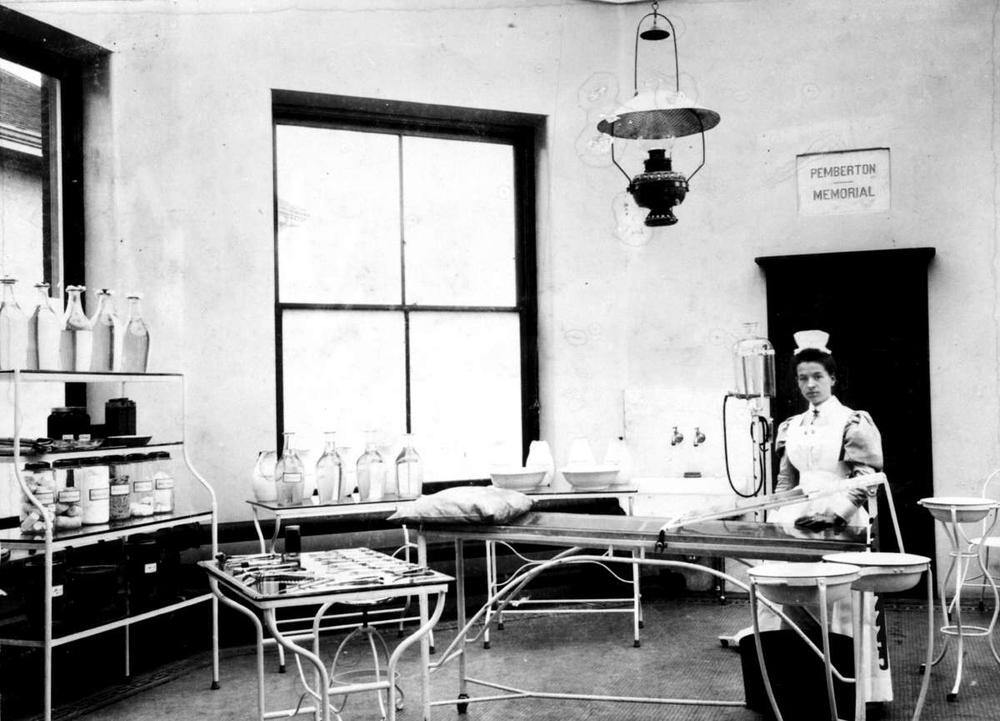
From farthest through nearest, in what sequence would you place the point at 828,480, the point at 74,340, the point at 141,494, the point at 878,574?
the point at 141,494
the point at 828,480
the point at 74,340
the point at 878,574

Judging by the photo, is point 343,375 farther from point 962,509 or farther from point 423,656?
point 962,509

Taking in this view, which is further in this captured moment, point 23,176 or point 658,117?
point 23,176

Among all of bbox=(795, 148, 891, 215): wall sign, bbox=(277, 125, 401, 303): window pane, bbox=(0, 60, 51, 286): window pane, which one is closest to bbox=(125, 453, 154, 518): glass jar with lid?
bbox=(0, 60, 51, 286): window pane

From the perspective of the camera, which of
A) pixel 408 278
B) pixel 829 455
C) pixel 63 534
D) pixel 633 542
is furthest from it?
pixel 408 278

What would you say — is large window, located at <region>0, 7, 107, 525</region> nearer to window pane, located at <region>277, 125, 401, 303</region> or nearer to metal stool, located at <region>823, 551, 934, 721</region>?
window pane, located at <region>277, 125, 401, 303</region>

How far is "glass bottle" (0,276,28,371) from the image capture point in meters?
3.91

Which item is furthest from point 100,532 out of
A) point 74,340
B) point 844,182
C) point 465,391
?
point 844,182

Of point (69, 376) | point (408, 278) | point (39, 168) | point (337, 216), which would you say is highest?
point (39, 168)

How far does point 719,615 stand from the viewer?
566 cm

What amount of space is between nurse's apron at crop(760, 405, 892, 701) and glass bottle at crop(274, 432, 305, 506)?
2.35 meters

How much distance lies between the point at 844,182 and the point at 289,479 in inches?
149

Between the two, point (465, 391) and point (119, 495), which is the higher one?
point (465, 391)

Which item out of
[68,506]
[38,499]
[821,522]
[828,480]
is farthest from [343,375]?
[821,522]

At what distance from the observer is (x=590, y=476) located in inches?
204
